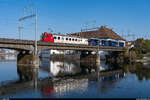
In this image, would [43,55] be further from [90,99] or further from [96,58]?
[90,99]

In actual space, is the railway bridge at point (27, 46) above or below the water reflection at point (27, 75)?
above

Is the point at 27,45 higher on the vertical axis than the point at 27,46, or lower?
higher

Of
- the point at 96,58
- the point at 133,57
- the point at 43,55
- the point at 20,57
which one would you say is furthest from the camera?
the point at 43,55

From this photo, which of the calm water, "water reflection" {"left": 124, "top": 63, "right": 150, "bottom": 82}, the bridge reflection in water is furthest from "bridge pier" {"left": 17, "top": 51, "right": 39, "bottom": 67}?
"water reflection" {"left": 124, "top": 63, "right": 150, "bottom": 82}

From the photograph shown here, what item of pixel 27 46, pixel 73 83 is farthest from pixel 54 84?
pixel 27 46

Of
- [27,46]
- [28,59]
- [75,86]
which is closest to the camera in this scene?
[75,86]

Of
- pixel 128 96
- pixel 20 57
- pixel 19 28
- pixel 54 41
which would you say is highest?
pixel 19 28

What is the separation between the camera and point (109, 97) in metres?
12.2

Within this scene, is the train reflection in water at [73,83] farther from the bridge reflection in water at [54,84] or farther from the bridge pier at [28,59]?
the bridge pier at [28,59]

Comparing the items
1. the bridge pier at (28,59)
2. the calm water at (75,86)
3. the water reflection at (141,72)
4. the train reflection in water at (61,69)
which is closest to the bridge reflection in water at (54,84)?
the calm water at (75,86)

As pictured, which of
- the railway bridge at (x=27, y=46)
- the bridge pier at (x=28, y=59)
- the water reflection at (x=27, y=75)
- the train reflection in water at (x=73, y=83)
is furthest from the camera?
the bridge pier at (x=28, y=59)

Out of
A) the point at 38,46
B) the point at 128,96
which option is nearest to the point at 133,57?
the point at 38,46

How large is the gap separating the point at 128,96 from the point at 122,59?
52631mm

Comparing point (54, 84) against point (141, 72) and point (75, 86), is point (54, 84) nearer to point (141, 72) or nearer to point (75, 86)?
point (75, 86)
